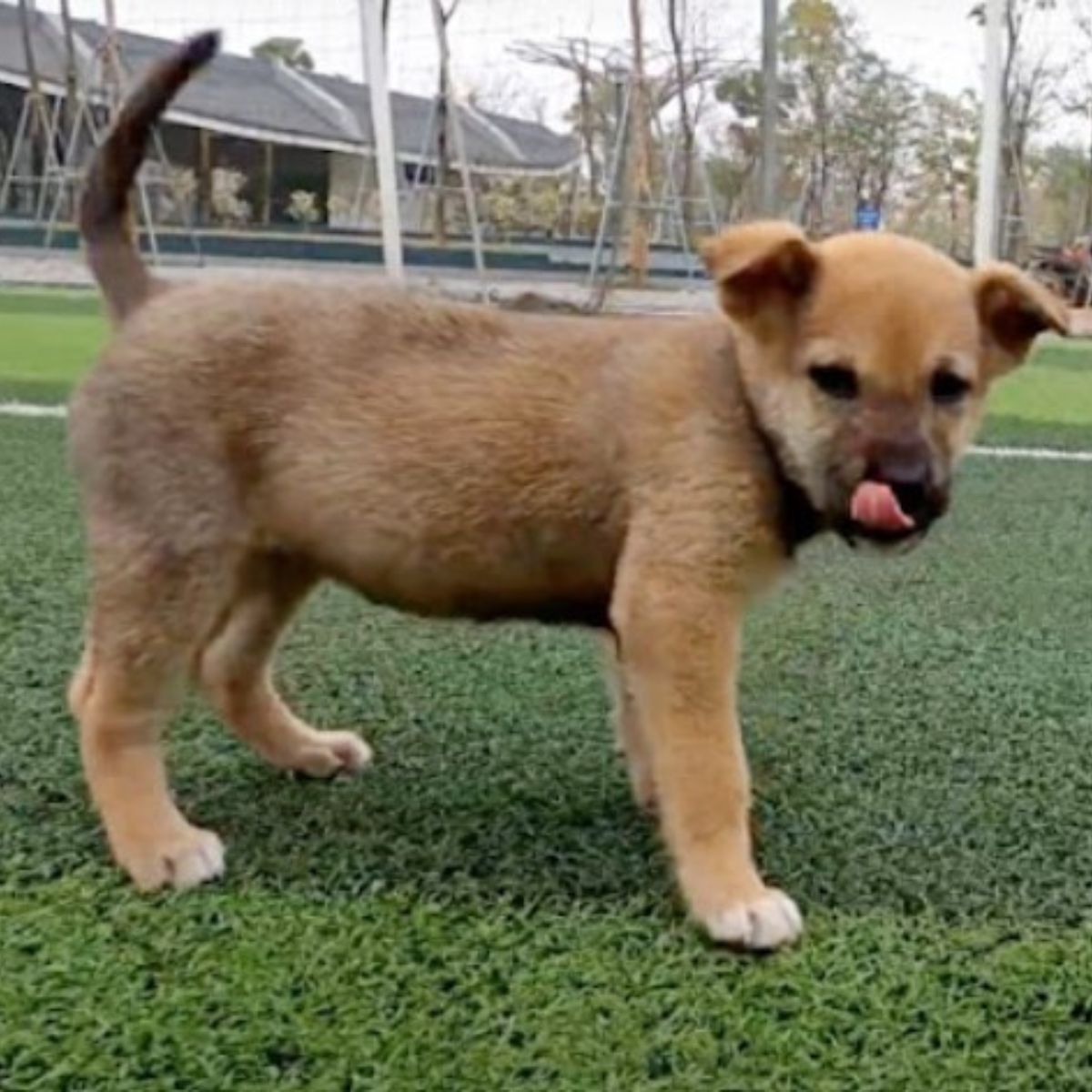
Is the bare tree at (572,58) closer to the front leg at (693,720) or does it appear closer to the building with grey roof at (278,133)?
the building with grey roof at (278,133)

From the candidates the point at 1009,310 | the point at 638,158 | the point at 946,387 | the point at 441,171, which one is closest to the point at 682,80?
the point at 638,158

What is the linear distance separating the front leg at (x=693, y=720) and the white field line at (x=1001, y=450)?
385 cm

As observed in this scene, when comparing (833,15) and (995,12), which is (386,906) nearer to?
(995,12)

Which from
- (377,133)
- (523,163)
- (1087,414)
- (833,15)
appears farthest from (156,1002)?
(523,163)

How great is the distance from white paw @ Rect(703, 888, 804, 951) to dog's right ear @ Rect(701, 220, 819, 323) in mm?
607

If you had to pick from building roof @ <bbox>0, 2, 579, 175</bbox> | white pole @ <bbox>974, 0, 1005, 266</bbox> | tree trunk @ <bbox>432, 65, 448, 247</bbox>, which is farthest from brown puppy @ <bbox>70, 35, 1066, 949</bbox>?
building roof @ <bbox>0, 2, 579, 175</bbox>

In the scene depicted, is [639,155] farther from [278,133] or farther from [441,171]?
[278,133]

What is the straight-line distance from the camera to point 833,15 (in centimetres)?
1517

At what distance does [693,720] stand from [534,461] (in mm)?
337

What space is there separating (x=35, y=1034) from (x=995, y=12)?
7426 millimetres

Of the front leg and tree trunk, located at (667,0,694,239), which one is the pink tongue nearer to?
the front leg

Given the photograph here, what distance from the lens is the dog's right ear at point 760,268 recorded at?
70.0 inches

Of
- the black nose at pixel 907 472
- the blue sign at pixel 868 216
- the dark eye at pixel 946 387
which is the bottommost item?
the blue sign at pixel 868 216

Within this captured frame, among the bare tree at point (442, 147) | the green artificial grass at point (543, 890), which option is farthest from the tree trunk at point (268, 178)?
the green artificial grass at point (543, 890)
